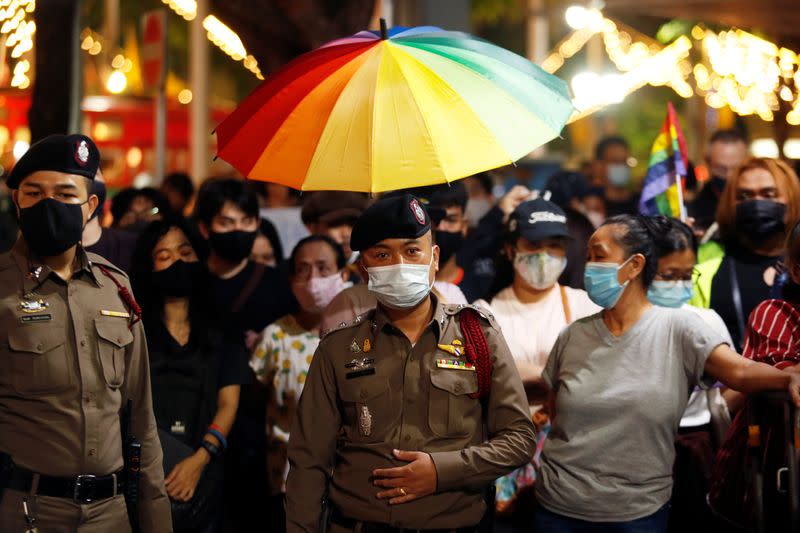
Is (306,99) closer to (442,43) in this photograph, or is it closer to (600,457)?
(442,43)

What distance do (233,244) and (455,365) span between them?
111 inches

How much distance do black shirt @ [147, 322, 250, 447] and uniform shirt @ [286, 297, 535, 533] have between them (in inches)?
58.2

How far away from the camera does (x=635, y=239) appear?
486cm

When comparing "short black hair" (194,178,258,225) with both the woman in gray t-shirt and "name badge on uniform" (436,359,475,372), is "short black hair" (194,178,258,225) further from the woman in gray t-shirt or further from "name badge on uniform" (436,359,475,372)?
"name badge on uniform" (436,359,475,372)

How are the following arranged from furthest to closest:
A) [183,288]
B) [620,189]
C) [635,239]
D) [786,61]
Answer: [620,189]
[786,61]
[183,288]
[635,239]

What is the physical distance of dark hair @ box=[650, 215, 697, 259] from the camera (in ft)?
18.1

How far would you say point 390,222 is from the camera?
4.12m

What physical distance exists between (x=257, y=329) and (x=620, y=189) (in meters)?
4.71

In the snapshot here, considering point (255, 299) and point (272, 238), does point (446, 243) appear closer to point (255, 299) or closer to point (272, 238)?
point (255, 299)

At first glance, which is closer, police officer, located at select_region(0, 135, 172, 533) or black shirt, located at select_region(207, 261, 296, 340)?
police officer, located at select_region(0, 135, 172, 533)

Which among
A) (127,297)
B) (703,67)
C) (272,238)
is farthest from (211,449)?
(703,67)

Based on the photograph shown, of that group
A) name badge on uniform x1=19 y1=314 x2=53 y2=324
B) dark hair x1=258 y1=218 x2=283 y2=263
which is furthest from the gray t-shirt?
dark hair x1=258 y1=218 x2=283 y2=263

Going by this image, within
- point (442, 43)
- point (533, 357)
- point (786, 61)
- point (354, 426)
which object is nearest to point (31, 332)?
point (354, 426)

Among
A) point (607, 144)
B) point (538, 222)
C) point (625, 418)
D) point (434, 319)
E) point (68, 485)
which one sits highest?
point (607, 144)
